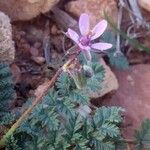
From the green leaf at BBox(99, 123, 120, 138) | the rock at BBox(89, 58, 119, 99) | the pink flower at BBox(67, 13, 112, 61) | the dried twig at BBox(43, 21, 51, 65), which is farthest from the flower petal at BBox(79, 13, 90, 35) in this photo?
the dried twig at BBox(43, 21, 51, 65)

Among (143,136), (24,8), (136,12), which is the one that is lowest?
(143,136)

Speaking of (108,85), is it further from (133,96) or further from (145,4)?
(145,4)

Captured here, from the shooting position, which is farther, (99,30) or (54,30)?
(54,30)

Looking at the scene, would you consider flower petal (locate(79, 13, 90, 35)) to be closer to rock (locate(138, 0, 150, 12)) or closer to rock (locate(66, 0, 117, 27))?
rock (locate(66, 0, 117, 27))

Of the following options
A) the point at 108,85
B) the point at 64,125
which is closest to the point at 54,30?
the point at 108,85

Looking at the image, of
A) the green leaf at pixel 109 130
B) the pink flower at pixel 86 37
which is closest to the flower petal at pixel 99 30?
the pink flower at pixel 86 37

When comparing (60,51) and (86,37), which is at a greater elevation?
(86,37)

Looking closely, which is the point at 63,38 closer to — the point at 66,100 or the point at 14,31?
the point at 14,31
